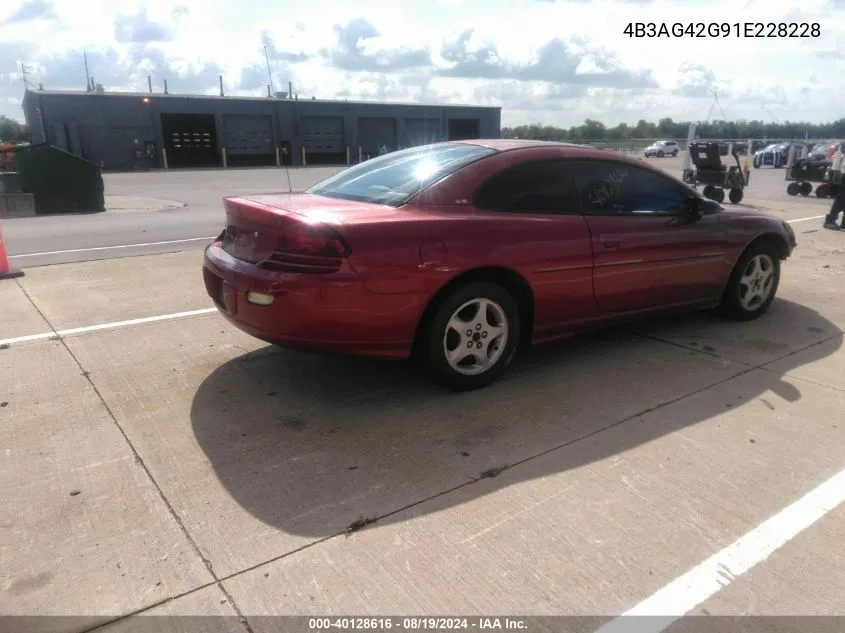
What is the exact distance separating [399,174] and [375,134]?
46.6m

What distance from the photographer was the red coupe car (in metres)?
3.44

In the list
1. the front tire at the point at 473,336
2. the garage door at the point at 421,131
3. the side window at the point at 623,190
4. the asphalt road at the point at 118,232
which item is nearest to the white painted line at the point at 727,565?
the front tire at the point at 473,336

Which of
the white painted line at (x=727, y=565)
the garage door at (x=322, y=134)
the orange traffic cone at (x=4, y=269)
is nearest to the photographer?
the white painted line at (x=727, y=565)

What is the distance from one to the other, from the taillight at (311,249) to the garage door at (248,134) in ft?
142

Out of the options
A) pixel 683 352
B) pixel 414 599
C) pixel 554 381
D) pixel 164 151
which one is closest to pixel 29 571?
pixel 414 599

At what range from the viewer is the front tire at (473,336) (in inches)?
147

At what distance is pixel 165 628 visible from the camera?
214cm

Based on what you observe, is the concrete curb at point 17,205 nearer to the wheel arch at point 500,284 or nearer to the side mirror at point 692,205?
the wheel arch at point 500,284

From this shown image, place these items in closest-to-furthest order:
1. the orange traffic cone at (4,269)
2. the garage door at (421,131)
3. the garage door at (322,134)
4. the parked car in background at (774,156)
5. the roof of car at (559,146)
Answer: the roof of car at (559,146) < the orange traffic cone at (4,269) < the parked car in background at (774,156) < the garage door at (322,134) < the garage door at (421,131)

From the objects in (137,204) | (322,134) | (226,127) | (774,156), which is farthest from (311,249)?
(322,134)

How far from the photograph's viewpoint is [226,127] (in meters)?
43.1

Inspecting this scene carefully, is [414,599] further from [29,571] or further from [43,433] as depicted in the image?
[43,433]

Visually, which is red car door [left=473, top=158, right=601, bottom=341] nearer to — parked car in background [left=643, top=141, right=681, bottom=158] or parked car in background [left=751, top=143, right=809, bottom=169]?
parked car in background [left=751, top=143, right=809, bottom=169]

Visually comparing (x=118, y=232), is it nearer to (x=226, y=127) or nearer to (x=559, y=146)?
(x=559, y=146)
